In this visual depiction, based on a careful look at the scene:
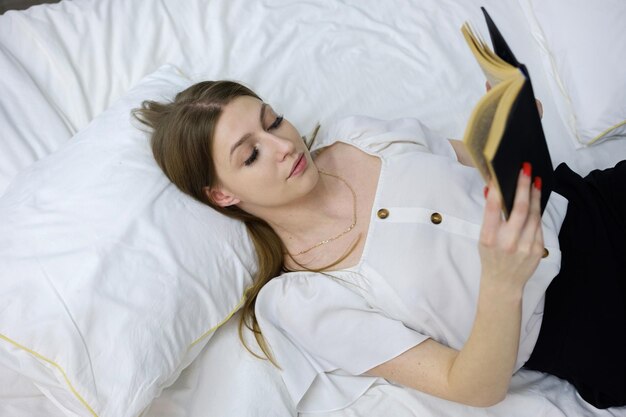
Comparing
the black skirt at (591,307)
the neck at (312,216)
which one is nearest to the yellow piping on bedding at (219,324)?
the neck at (312,216)

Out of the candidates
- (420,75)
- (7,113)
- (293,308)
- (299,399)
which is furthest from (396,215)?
(7,113)

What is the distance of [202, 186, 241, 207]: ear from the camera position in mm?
1305

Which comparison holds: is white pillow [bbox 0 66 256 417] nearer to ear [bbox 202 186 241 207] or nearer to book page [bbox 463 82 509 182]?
ear [bbox 202 186 241 207]

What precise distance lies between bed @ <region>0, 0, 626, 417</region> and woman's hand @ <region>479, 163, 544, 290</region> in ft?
1.71

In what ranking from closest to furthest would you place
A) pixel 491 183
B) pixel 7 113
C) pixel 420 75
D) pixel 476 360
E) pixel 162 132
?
pixel 491 183, pixel 476 360, pixel 162 132, pixel 7 113, pixel 420 75

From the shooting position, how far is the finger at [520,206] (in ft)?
2.50

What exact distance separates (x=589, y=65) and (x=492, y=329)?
103 cm

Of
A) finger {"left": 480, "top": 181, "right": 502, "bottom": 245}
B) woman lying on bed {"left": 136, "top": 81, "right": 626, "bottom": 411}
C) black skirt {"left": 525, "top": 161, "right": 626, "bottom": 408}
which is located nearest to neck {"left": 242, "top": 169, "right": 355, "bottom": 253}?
woman lying on bed {"left": 136, "top": 81, "right": 626, "bottom": 411}

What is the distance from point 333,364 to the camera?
1224 millimetres

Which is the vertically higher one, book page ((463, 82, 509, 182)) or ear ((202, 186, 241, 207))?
book page ((463, 82, 509, 182))

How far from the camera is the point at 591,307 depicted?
48.0 inches

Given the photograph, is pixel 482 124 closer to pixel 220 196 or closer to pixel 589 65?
pixel 220 196

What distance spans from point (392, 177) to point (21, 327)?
0.78m

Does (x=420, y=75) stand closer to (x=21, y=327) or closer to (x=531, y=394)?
(x=531, y=394)
